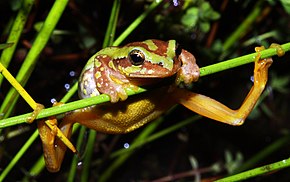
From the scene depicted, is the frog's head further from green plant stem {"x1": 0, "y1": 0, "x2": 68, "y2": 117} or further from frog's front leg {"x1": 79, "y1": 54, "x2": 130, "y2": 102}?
green plant stem {"x1": 0, "y1": 0, "x2": 68, "y2": 117}

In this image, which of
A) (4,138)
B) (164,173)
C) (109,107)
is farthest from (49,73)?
(109,107)

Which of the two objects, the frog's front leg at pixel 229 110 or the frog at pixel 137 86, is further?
the frog's front leg at pixel 229 110

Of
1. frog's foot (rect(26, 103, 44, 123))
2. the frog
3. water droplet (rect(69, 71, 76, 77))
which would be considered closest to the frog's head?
the frog

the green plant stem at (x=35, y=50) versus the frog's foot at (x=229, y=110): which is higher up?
the green plant stem at (x=35, y=50)

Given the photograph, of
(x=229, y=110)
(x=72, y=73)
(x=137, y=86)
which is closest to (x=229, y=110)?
(x=229, y=110)

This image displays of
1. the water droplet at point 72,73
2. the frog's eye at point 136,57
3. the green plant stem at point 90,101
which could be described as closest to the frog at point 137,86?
the frog's eye at point 136,57

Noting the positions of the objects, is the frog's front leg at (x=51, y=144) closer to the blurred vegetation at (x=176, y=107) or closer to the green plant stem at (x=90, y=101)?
the blurred vegetation at (x=176, y=107)

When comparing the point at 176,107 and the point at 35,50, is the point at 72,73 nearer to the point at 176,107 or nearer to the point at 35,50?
the point at 176,107
